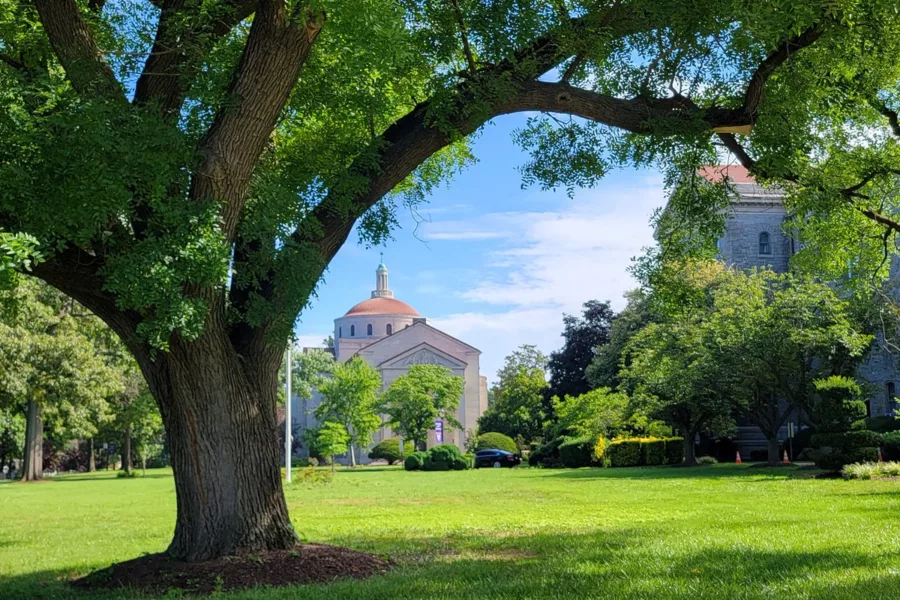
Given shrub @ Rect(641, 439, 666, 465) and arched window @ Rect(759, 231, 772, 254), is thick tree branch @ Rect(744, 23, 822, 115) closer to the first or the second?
shrub @ Rect(641, 439, 666, 465)

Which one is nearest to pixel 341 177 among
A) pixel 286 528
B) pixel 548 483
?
pixel 286 528

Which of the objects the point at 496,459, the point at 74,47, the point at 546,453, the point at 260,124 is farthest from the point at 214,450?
the point at 496,459

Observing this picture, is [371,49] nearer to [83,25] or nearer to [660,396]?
[83,25]

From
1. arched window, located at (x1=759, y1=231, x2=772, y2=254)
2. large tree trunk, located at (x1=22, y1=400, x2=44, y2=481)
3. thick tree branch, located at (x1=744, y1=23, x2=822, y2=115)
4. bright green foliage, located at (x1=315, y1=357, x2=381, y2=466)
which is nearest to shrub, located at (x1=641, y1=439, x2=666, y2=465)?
arched window, located at (x1=759, y1=231, x2=772, y2=254)

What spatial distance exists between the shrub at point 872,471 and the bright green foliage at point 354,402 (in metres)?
41.0

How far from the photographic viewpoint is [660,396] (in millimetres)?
36219

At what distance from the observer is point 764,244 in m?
51.4

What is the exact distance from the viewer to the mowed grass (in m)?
7.88

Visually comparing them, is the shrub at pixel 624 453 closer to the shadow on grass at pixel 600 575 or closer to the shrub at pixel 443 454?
the shrub at pixel 443 454

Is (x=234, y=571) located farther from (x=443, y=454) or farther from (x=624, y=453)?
(x=443, y=454)

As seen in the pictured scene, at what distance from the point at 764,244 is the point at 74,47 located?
158 ft

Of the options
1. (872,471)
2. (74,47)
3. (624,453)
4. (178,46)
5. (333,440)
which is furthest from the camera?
(333,440)

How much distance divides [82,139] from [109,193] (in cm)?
50

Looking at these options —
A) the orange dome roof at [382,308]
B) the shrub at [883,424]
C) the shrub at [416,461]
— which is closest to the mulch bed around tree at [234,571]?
the shrub at [883,424]
